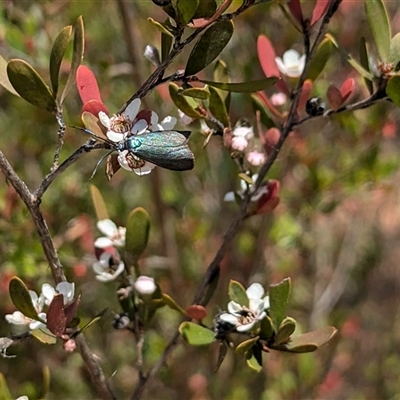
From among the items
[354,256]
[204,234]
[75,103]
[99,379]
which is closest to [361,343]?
[354,256]

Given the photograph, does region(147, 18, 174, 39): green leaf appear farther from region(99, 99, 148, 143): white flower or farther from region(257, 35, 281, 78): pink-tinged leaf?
region(257, 35, 281, 78): pink-tinged leaf

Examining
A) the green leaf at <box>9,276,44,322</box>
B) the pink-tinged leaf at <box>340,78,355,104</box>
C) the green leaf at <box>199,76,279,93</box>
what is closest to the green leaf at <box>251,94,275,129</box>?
the pink-tinged leaf at <box>340,78,355,104</box>

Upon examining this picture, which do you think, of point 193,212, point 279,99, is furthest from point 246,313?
point 193,212

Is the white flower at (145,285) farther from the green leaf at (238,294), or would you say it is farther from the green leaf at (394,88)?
the green leaf at (394,88)

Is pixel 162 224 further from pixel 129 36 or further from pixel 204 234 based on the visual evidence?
pixel 129 36

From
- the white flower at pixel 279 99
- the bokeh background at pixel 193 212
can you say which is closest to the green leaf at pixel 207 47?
the white flower at pixel 279 99
